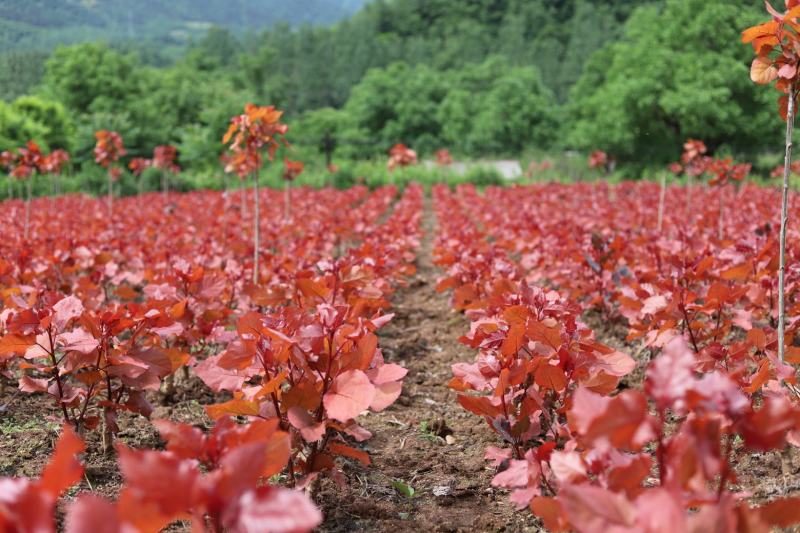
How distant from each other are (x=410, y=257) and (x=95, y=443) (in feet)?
13.2

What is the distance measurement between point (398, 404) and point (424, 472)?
944mm

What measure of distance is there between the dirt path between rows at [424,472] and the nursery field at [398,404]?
13mm

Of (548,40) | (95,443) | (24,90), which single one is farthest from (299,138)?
(95,443)

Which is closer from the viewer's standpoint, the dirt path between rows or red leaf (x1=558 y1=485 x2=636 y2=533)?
red leaf (x1=558 y1=485 x2=636 y2=533)

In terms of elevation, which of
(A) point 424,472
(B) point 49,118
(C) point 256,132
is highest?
(C) point 256,132

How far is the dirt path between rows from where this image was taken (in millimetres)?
2412

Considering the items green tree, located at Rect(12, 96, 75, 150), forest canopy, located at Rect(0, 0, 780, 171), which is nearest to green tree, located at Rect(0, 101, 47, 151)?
forest canopy, located at Rect(0, 0, 780, 171)

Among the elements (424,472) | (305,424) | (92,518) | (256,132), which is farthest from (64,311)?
(256,132)

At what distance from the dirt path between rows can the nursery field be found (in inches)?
0.5

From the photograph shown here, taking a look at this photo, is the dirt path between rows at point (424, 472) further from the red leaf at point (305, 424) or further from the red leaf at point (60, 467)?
the red leaf at point (60, 467)

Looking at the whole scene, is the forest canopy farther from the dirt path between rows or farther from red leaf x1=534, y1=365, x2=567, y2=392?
red leaf x1=534, y1=365, x2=567, y2=392

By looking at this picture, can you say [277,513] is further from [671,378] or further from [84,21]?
[84,21]

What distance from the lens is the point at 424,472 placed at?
2902mm

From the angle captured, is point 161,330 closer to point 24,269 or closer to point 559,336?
point 559,336
